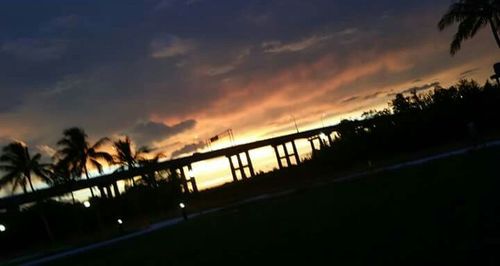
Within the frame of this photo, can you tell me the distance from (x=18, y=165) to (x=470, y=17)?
138 feet

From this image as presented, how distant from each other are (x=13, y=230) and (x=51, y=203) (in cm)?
401

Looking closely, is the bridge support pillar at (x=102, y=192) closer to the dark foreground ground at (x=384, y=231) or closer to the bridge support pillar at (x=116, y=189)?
the bridge support pillar at (x=116, y=189)

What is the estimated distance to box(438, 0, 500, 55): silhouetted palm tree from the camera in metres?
35.2

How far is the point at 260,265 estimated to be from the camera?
9.20 meters

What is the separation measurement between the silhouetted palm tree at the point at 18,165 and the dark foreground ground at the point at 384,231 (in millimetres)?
43180

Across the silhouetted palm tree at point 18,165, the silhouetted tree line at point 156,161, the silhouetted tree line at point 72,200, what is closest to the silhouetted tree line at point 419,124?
the silhouetted tree line at point 156,161

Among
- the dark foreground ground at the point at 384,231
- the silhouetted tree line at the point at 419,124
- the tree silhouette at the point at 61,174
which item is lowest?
the dark foreground ground at the point at 384,231

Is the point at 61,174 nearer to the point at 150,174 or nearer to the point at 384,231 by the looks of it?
the point at 150,174

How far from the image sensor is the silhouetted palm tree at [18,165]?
55.0 m

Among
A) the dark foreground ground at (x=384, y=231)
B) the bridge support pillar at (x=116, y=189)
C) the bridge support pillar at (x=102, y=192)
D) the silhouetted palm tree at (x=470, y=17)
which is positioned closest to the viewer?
the dark foreground ground at (x=384, y=231)

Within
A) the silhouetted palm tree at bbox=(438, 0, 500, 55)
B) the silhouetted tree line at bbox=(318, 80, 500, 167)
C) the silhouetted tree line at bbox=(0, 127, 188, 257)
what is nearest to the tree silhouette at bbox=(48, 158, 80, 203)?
the silhouetted tree line at bbox=(0, 127, 188, 257)

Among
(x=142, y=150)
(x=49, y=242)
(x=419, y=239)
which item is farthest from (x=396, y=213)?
(x=142, y=150)

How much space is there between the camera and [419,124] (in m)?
39.2

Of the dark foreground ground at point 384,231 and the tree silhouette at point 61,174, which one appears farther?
the tree silhouette at point 61,174
